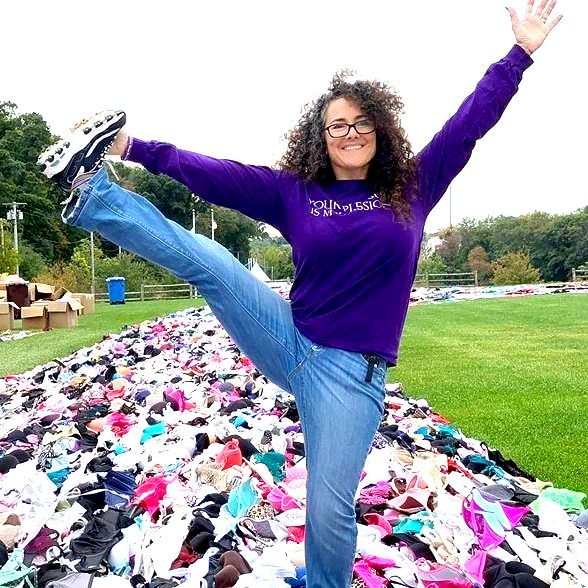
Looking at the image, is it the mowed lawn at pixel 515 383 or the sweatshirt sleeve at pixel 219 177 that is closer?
the sweatshirt sleeve at pixel 219 177

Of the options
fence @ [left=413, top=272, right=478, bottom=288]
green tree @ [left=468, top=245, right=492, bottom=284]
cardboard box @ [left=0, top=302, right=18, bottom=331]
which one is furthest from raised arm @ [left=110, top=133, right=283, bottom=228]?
green tree @ [left=468, top=245, right=492, bottom=284]

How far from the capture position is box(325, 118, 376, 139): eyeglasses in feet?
9.23

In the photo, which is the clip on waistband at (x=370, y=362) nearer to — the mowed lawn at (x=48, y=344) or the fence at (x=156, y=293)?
the mowed lawn at (x=48, y=344)

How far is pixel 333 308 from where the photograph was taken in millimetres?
2756

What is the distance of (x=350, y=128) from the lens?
9.27 feet

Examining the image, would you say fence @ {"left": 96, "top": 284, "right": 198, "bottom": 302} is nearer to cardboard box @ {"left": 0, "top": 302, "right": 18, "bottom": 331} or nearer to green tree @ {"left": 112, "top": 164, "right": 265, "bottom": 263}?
green tree @ {"left": 112, "top": 164, "right": 265, "bottom": 263}

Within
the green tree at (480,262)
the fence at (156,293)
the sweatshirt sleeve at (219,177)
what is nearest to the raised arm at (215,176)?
the sweatshirt sleeve at (219,177)

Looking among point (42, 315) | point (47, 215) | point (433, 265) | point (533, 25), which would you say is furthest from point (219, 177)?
point (433, 265)

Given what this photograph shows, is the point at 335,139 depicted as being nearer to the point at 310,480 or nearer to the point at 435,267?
the point at 310,480

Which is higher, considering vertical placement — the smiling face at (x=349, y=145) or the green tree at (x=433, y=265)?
the smiling face at (x=349, y=145)

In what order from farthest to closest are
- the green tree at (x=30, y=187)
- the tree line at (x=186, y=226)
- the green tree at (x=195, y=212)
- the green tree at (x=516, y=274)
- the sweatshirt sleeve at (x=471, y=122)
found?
the green tree at (x=30, y=187)
the green tree at (x=516, y=274)
the tree line at (x=186, y=226)
the green tree at (x=195, y=212)
the sweatshirt sleeve at (x=471, y=122)

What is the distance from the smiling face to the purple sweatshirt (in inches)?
1.9

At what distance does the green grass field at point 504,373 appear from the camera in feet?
21.4

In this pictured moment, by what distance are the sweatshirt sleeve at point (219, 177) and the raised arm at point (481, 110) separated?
0.55 metres
